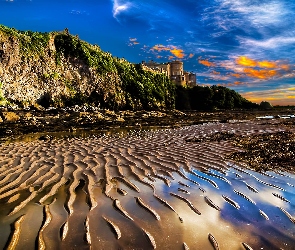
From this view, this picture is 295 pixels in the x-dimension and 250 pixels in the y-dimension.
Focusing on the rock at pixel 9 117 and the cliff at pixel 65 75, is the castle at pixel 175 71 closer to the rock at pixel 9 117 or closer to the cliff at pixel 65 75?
the cliff at pixel 65 75

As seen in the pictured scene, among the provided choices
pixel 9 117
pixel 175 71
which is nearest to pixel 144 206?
pixel 9 117

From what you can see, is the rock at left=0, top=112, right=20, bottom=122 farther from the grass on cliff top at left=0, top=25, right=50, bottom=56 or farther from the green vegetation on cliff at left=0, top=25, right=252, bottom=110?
the grass on cliff top at left=0, top=25, right=50, bottom=56

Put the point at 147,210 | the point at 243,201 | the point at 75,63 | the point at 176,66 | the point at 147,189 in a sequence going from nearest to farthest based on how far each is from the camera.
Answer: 1. the point at 147,210
2. the point at 243,201
3. the point at 147,189
4. the point at 75,63
5. the point at 176,66

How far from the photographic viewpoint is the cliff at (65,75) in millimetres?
37125

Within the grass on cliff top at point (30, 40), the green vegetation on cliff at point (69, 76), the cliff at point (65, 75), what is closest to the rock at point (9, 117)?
the cliff at point (65, 75)

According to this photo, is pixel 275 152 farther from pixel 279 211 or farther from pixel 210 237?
A: pixel 210 237

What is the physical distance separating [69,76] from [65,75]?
30.6 inches

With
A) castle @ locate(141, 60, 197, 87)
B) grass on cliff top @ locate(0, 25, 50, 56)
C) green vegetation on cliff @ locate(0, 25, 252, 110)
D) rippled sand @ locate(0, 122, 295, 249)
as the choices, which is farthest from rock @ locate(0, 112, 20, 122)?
castle @ locate(141, 60, 197, 87)

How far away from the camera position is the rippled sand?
3.16 m

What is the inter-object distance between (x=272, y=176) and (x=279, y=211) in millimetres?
2151

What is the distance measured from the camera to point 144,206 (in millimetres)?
4184

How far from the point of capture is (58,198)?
4.56 metres

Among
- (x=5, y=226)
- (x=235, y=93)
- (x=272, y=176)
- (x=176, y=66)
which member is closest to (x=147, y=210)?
(x=5, y=226)

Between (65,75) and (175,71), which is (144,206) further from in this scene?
(175,71)
